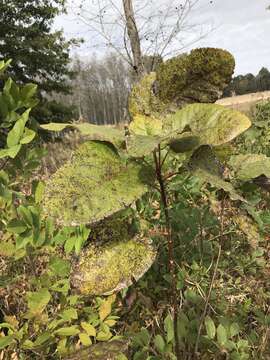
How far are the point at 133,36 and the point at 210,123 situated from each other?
10943 millimetres

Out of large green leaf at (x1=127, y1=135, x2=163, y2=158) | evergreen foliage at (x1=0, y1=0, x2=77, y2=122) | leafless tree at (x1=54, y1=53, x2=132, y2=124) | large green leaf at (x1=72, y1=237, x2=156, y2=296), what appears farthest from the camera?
leafless tree at (x1=54, y1=53, x2=132, y2=124)

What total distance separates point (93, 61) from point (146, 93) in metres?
53.6

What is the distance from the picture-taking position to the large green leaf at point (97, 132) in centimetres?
59

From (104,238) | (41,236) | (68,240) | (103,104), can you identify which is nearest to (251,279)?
(68,240)

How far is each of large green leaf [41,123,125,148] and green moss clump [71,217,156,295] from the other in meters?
0.15

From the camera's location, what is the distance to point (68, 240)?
1.15 meters

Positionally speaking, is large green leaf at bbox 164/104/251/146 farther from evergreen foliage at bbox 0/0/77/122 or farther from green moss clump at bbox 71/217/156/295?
evergreen foliage at bbox 0/0/77/122

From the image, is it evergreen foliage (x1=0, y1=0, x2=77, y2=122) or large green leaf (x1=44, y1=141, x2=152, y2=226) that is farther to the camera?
evergreen foliage (x1=0, y1=0, x2=77, y2=122)

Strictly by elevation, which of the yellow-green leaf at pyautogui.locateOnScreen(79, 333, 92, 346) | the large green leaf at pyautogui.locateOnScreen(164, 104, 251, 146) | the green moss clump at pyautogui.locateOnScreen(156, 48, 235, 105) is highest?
the green moss clump at pyautogui.locateOnScreen(156, 48, 235, 105)

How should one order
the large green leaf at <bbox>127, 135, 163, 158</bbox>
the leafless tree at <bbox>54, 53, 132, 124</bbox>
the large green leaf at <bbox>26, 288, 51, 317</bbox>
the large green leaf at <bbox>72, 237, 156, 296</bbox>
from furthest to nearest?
the leafless tree at <bbox>54, 53, 132, 124</bbox> < the large green leaf at <bbox>26, 288, 51, 317</bbox> < the large green leaf at <bbox>72, 237, 156, 296</bbox> < the large green leaf at <bbox>127, 135, 163, 158</bbox>

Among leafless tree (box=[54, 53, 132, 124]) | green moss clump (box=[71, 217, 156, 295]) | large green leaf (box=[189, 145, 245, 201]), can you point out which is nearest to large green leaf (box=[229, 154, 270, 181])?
large green leaf (box=[189, 145, 245, 201])

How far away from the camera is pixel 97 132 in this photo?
1.98ft

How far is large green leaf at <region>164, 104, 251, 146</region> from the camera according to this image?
1.87 ft

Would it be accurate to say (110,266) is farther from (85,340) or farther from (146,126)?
(85,340)
